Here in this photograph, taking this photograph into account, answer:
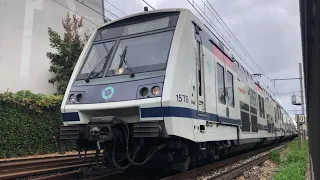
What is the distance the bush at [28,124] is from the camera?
41.5 ft

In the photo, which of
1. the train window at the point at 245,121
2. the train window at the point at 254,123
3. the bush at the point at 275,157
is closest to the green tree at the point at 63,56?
the train window at the point at 254,123

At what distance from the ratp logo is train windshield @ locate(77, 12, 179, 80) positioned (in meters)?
0.36

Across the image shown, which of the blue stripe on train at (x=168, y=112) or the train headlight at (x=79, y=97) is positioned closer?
the blue stripe on train at (x=168, y=112)

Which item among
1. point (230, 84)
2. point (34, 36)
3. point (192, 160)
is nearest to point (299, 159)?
point (230, 84)

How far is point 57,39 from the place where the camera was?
813 inches

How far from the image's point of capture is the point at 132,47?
21.7 feet

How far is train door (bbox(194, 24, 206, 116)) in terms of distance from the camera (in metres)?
6.63

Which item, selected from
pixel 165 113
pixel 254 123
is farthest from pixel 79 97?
pixel 254 123

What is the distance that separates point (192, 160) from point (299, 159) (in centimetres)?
638

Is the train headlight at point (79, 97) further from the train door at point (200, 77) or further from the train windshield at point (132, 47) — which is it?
the train door at point (200, 77)

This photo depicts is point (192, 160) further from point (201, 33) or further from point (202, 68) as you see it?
point (201, 33)

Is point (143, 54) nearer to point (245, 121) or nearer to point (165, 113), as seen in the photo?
point (165, 113)

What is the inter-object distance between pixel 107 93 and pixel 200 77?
1.92 metres

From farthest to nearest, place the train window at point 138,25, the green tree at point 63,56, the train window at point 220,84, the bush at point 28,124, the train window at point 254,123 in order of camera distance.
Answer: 1. the green tree at point 63,56
2. the bush at point 28,124
3. the train window at point 254,123
4. the train window at point 220,84
5. the train window at point 138,25
